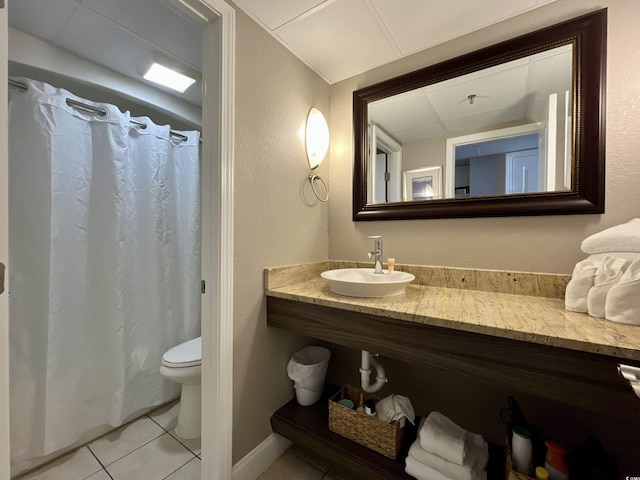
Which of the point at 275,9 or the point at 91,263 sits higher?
the point at 275,9

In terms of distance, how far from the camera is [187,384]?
1.43 m

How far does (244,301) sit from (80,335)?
39.6 inches

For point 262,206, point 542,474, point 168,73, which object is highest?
point 168,73

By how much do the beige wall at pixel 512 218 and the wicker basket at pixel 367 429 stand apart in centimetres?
76

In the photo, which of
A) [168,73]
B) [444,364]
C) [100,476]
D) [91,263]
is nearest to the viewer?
[444,364]

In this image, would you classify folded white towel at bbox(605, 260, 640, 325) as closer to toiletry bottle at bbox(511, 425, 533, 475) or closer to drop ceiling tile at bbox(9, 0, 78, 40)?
toiletry bottle at bbox(511, 425, 533, 475)

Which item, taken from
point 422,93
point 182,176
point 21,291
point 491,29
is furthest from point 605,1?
point 21,291

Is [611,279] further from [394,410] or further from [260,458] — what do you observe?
[260,458]

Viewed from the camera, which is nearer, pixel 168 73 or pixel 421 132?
pixel 421 132

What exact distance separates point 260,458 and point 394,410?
0.66m

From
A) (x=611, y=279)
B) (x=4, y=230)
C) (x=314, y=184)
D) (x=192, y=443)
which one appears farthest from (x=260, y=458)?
(x=611, y=279)

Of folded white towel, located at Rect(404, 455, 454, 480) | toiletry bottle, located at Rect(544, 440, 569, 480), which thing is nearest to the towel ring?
folded white towel, located at Rect(404, 455, 454, 480)

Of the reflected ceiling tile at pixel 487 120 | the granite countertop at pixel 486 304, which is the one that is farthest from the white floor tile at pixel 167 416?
the reflected ceiling tile at pixel 487 120

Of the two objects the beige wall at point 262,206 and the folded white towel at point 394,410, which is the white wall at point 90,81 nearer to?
the beige wall at point 262,206
